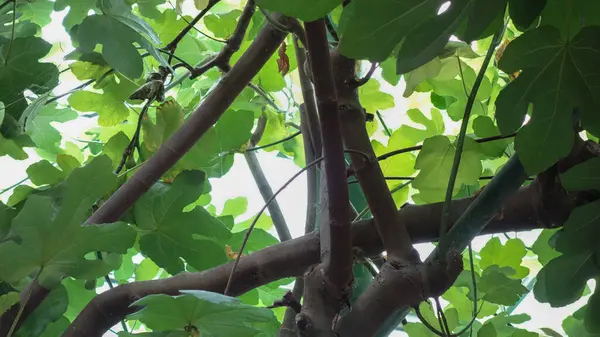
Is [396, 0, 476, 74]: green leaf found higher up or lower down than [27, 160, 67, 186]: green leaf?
lower down

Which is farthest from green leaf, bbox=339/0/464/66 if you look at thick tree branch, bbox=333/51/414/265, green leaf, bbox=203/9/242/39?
green leaf, bbox=203/9/242/39

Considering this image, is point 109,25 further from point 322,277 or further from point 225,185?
point 225,185

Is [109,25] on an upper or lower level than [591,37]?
upper

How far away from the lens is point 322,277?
51cm

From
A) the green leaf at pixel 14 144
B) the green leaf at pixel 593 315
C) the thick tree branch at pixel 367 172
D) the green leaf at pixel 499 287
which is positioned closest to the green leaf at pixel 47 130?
the green leaf at pixel 14 144

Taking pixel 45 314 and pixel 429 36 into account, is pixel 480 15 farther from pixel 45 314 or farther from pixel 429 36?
pixel 45 314

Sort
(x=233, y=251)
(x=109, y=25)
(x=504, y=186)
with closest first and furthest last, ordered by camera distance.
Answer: (x=504, y=186)
(x=109, y=25)
(x=233, y=251)

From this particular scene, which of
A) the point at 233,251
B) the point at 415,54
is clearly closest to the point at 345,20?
the point at 415,54

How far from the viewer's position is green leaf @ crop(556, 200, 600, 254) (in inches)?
19.6

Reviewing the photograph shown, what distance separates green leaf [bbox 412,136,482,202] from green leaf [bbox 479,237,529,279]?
13cm

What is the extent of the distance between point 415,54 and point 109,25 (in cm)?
36

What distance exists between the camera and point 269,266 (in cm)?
60

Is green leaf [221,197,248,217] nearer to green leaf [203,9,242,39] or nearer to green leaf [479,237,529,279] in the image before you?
green leaf [203,9,242,39]

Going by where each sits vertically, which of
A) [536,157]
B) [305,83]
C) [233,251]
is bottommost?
[536,157]
